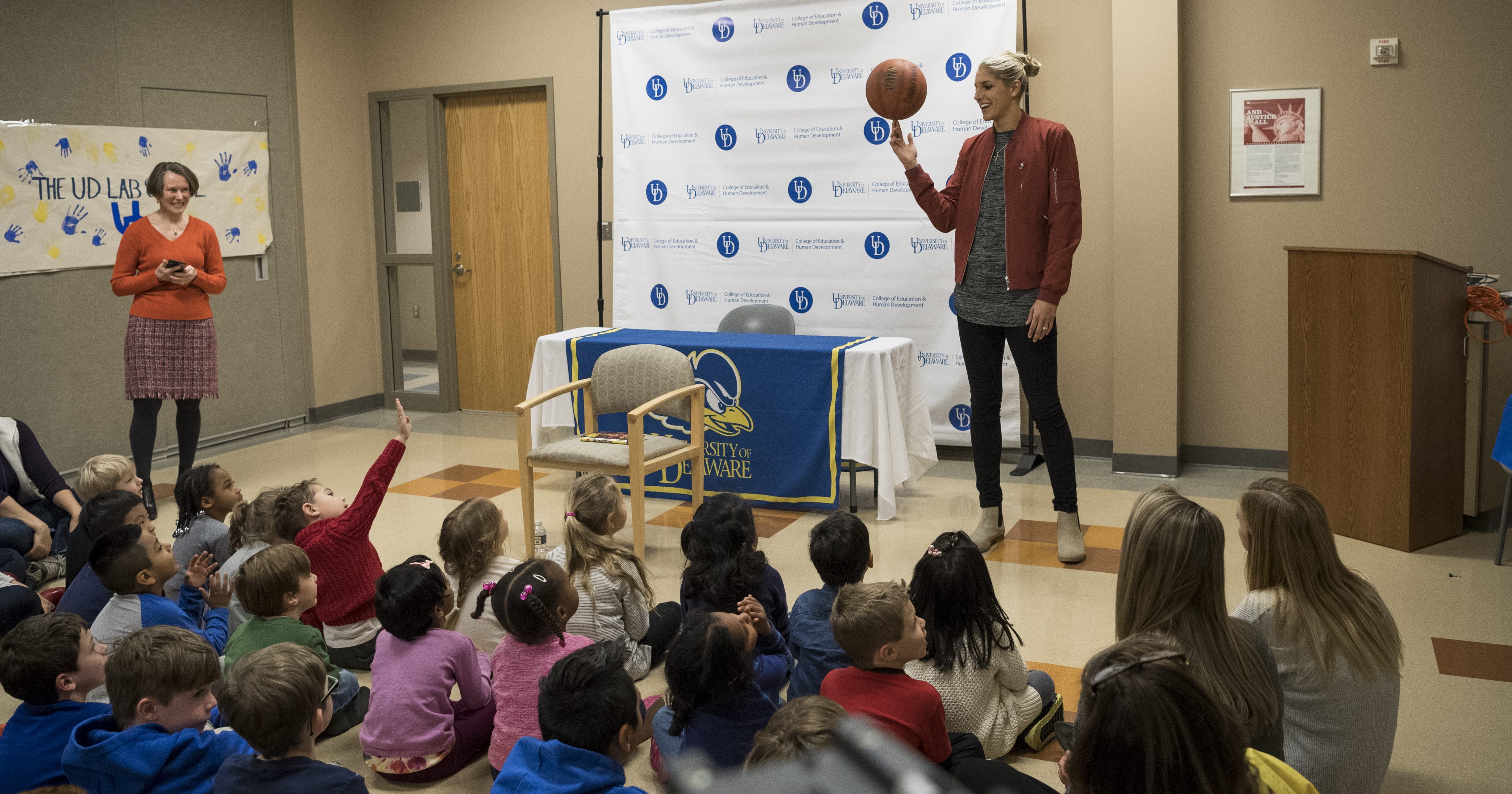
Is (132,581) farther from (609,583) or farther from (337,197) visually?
(337,197)

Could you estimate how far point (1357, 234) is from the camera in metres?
5.07

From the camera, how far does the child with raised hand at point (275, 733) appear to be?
5.84ft

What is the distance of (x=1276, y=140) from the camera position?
515cm

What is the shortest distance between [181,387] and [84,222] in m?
1.32

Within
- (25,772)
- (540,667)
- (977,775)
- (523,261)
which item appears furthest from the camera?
(523,261)

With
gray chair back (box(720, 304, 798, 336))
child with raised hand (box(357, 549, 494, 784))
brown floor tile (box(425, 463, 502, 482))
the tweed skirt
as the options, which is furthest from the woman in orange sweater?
child with raised hand (box(357, 549, 494, 784))

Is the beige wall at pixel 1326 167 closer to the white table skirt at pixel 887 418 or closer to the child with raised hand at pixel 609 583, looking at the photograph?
the white table skirt at pixel 887 418

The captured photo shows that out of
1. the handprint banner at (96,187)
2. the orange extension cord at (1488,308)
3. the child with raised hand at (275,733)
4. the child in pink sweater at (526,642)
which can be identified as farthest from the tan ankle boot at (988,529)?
the handprint banner at (96,187)

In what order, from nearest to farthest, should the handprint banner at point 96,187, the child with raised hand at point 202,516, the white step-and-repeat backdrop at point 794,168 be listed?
the child with raised hand at point 202,516 < the handprint banner at point 96,187 < the white step-and-repeat backdrop at point 794,168

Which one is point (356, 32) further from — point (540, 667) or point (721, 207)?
point (540, 667)

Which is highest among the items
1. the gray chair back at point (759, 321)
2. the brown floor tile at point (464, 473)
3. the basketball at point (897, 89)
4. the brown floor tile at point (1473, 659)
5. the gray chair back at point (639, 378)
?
the basketball at point (897, 89)

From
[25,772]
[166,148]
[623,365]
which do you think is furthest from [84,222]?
[25,772]

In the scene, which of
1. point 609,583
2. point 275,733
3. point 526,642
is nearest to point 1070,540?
point 609,583

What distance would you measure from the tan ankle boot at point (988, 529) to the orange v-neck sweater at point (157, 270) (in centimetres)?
348
